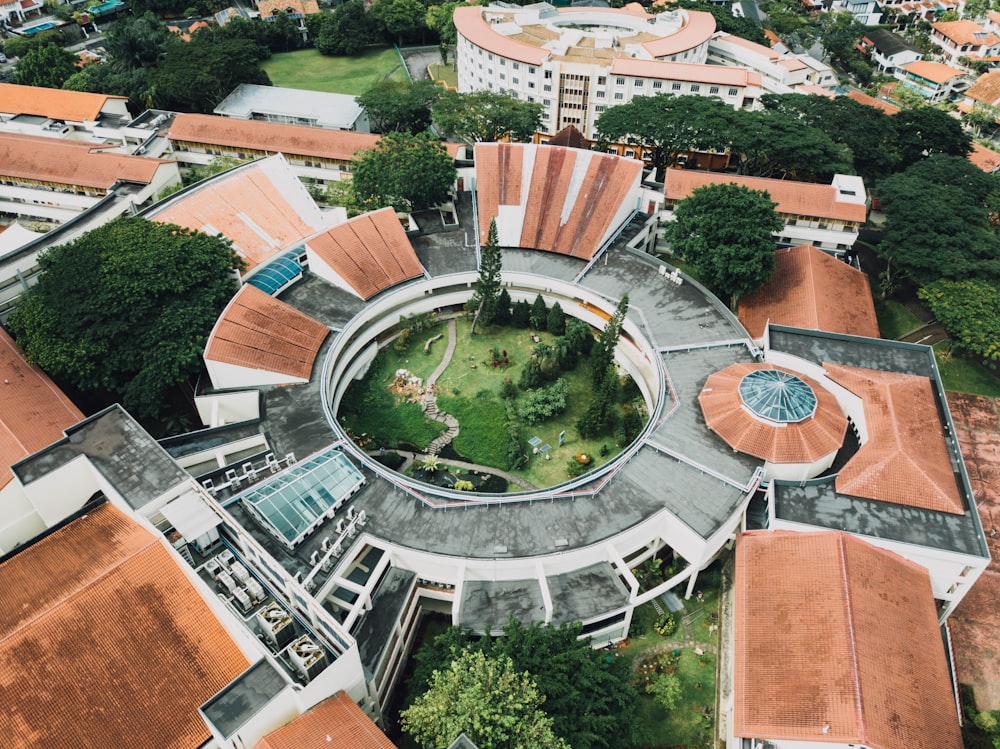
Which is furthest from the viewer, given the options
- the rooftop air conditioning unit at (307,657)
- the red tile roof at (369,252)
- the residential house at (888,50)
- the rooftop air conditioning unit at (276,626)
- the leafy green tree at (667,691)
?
the residential house at (888,50)

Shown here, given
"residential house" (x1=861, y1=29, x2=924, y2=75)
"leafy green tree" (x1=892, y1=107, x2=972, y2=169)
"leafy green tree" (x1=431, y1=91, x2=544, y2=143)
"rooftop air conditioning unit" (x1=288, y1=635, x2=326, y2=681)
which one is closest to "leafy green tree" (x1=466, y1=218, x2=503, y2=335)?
"leafy green tree" (x1=431, y1=91, x2=544, y2=143)

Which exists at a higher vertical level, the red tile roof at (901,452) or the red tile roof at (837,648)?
the red tile roof at (901,452)

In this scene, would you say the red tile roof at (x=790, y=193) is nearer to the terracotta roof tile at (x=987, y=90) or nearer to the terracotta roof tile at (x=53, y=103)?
the terracotta roof tile at (x=987, y=90)

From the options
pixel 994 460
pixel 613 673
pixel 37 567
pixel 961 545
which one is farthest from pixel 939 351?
pixel 37 567

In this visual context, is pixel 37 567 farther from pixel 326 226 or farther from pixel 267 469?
pixel 326 226

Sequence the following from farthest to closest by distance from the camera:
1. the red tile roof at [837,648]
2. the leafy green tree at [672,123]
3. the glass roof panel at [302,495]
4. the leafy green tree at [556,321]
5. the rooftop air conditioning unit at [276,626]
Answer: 1. the leafy green tree at [672,123]
2. the leafy green tree at [556,321]
3. the glass roof panel at [302,495]
4. the rooftop air conditioning unit at [276,626]
5. the red tile roof at [837,648]

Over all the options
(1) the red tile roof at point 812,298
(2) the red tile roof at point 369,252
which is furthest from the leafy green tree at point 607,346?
(2) the red tile roof at point 369,252

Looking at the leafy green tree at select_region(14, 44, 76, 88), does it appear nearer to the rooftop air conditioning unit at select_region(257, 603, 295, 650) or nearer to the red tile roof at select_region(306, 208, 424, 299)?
the red tile roof at select_region(306, 208, 424, 299)

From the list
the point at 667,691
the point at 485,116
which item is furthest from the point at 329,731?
the point at 485,116
